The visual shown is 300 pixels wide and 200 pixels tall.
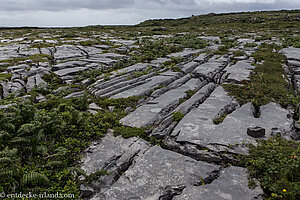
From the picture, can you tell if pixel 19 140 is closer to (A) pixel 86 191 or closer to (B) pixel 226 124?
(A) pixel 86 191

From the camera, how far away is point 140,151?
660cm

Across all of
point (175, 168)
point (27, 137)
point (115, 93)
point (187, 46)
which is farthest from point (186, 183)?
point (187, 46)

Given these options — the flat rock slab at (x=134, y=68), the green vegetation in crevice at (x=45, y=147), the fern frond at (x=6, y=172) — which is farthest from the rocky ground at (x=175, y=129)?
the fern frond at (x=6, y=172)

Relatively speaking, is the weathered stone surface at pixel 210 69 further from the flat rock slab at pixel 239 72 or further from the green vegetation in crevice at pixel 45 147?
the green vegetation in crevice at pixel 45 147

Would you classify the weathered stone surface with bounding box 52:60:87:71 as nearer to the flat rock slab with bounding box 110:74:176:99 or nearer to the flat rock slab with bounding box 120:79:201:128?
the flat rock slab with bounding box 110:74:176:99

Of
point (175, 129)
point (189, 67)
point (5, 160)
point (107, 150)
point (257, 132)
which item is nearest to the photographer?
point (5, 160)

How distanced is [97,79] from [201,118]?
31.3ft

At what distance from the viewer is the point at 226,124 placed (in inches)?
298

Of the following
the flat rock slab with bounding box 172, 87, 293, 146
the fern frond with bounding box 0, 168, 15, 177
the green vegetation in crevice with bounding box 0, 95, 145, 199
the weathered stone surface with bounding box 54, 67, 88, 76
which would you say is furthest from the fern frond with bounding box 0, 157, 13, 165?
the weathered stone surface with bounding box 54, 67, 88, 76

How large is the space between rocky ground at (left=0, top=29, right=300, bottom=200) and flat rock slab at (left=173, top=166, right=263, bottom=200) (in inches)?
0.9

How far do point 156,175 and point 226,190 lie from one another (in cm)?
195

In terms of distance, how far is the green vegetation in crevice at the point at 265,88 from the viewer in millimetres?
9805

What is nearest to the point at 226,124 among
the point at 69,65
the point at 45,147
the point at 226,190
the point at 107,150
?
the point at 226,190

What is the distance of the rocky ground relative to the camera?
507 cm
